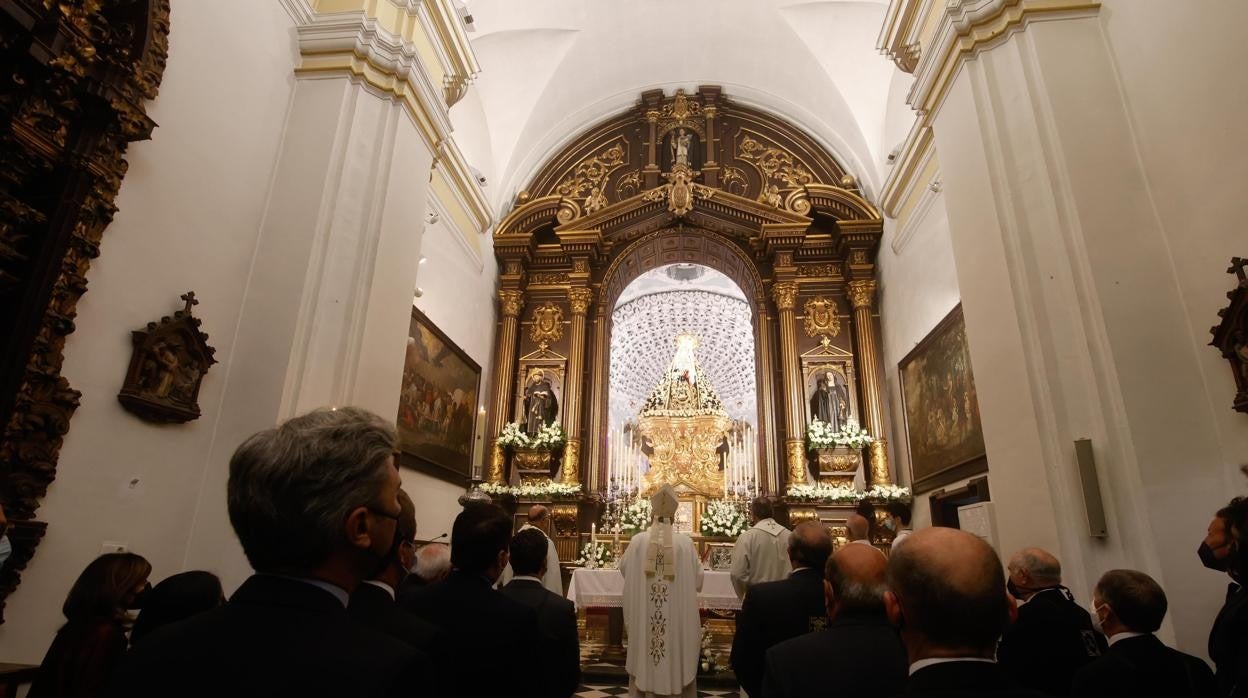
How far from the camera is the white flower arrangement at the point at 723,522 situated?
9.09 meters

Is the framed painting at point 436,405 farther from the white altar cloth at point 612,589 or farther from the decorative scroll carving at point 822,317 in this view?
the decorative scroll carving at point 822,317

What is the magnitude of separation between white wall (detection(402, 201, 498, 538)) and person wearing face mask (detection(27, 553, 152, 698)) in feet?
16.3

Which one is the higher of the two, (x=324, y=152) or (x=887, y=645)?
(x=324, y=152)

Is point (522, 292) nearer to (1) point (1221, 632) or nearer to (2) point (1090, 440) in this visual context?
(2) point (1090, 440)

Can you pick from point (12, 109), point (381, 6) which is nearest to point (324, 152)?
point (381, 6)

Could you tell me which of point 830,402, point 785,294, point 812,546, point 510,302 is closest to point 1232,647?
point 812,546

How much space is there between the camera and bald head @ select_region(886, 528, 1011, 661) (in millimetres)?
1288

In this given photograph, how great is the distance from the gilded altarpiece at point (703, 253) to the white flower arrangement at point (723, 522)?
85 cm

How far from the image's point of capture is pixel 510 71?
10.6 metres

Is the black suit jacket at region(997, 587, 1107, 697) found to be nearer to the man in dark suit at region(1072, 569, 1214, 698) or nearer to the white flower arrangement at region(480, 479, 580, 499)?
the man in dark suit at region(1072, 569, 1214, 698)

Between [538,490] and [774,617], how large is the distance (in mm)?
6687

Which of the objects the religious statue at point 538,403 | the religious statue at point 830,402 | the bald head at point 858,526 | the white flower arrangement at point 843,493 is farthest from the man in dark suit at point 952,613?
the religious statue at point 538,403

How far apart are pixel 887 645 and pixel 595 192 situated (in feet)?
34.6

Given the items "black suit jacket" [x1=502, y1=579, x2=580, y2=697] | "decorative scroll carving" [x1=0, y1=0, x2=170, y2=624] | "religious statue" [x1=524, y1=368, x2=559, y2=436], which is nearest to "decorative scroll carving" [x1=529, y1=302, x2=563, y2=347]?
"religious statue" [x1=524, y1=368, x2=559, y2=436]
